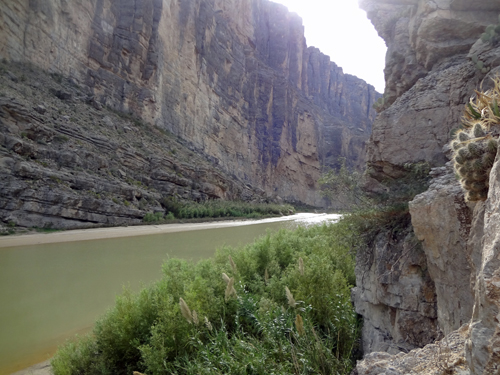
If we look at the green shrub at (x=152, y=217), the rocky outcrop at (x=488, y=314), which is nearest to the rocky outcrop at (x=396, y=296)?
the rocky outcrop at (x=488, y=314)

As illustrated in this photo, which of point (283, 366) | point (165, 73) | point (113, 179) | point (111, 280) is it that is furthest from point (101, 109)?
point (283, 366)

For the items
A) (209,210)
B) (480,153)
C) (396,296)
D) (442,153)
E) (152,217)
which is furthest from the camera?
(209,210)

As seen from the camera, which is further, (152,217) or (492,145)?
(152,217)

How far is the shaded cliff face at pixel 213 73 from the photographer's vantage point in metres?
31.5

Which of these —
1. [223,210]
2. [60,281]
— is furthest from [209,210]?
[60,281]

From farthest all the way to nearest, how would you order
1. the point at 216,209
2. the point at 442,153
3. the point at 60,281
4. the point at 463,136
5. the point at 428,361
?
the point at 216,209
the point at 60,281
the point at 442,153
the point at 463,136
the point at 428,361

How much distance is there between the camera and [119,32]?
36906 mm

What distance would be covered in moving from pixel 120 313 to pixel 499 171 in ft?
14.3

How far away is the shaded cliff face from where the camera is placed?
31.5m

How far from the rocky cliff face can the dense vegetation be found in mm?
22967

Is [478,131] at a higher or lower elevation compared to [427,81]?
lower

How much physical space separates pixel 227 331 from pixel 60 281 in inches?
276

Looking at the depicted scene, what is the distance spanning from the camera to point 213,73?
2154 inches

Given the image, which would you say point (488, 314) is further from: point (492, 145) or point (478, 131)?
point (478, 131)
